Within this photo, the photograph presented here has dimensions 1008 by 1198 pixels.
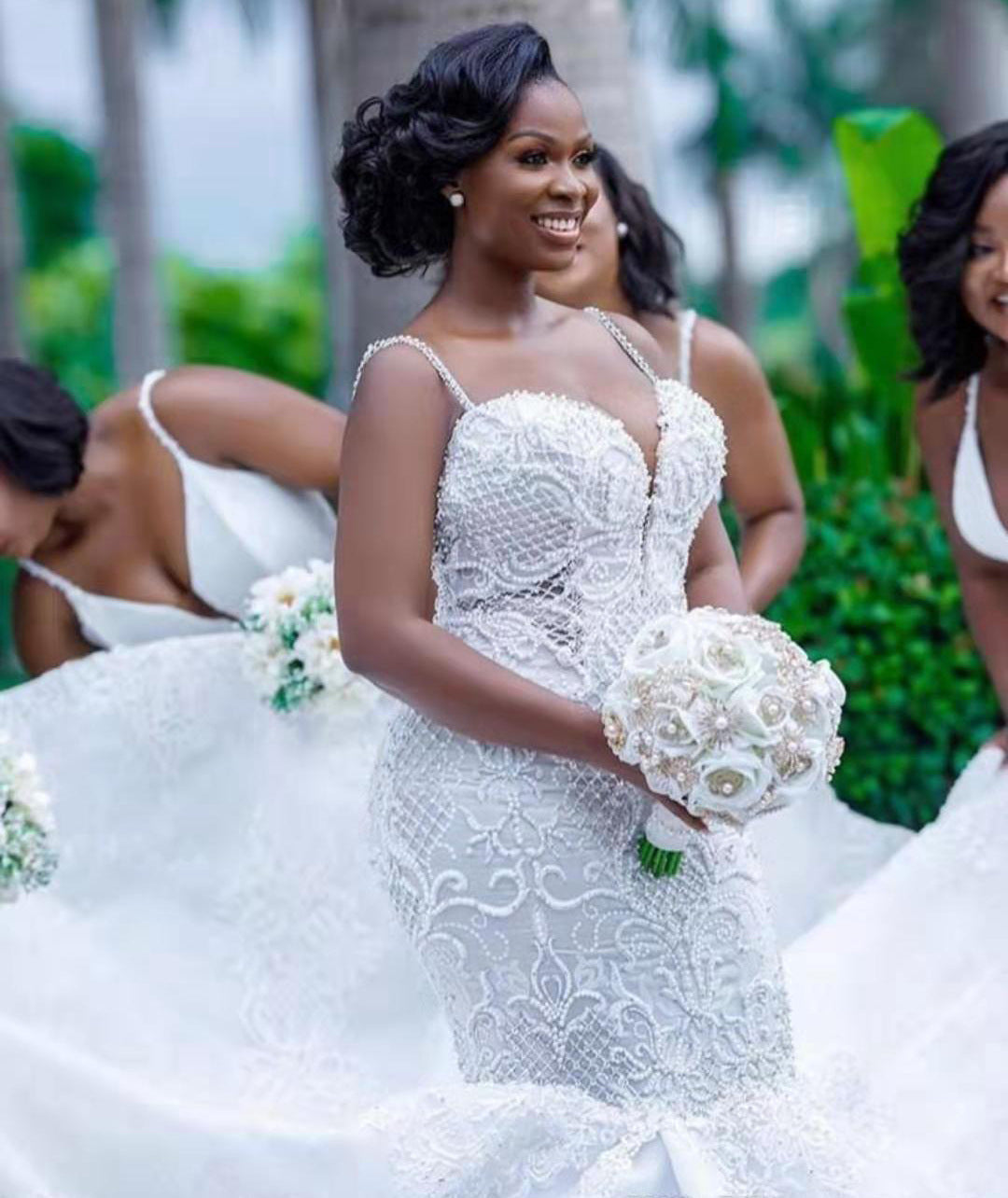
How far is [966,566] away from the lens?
542cm

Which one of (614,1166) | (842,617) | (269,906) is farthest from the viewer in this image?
(842,617)

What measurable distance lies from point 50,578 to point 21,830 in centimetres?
122

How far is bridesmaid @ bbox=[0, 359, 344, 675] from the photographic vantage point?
5.55 m

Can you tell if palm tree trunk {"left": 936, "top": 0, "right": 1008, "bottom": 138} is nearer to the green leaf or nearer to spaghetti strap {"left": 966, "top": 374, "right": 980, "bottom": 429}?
the green leaf

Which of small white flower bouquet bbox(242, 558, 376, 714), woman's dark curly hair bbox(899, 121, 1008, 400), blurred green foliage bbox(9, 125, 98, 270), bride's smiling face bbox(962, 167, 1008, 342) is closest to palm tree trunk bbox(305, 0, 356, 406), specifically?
small white flower bouquet bbox(242, 558, 376, 714)

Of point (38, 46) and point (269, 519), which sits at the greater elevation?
point (269, 519)

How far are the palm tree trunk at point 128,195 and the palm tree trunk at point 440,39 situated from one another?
718 centimetres

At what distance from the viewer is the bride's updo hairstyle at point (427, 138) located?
3854mm

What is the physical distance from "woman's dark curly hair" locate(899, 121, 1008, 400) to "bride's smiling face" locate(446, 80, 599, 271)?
1.62 m

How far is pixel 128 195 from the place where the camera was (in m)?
13.8

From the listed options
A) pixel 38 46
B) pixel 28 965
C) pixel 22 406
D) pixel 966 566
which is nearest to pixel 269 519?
pixel 22 406

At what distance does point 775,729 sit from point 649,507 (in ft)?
1.91

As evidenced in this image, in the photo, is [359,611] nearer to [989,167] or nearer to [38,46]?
[989,167]

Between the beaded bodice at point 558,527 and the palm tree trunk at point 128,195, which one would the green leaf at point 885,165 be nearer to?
the beaded bodice at point 558,527
